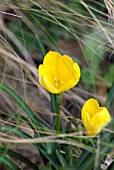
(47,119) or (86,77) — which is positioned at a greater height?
(86,77)

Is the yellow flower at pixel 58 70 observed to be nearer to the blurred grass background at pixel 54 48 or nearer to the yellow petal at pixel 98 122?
the yellow petal at pixel 98 122

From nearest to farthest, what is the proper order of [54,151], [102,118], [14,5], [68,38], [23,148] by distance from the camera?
[102,118], [54,151], [14,5], [23,148], [68,38]


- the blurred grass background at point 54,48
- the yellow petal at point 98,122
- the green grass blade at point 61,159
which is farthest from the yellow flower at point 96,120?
the blurred grass background at point 54,48

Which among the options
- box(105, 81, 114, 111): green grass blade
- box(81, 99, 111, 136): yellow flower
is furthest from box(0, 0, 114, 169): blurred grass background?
box(81, 99, 111, 136): yellow flower

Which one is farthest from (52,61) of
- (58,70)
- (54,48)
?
(54,48)

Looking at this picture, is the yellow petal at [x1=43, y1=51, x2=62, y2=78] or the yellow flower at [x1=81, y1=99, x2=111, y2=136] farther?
the yellow petal at [x1=43, y1=51, x2=62, y2=78]

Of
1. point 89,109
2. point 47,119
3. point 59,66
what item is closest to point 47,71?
point 59,66

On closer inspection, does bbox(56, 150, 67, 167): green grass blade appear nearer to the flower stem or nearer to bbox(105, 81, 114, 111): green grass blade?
the flower stem

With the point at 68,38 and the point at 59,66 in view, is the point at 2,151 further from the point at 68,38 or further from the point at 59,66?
the point at 68,38
